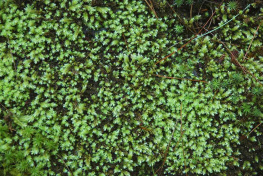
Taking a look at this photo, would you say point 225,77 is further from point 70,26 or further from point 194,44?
point 70,26

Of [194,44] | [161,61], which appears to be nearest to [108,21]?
[161,61]

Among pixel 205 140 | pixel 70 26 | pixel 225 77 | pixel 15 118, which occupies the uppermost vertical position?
pixel 70 26

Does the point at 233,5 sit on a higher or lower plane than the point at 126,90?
higher

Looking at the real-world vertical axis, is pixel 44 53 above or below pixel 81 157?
above

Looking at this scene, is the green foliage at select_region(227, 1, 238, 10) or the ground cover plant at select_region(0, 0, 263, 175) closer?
the ground cover plant at select_region(0, 0, 263, 175)

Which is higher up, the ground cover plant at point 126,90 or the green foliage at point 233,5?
the green foliage at point 233,5

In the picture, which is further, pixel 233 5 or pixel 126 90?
pixel 233 5

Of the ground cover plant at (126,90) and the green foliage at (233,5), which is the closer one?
the ground cover plant at (126,90)

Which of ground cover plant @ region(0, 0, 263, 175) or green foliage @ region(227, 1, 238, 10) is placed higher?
green foliage @ region(227, 1, 238, 10)
